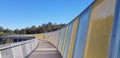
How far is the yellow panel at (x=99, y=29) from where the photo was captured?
5.28 m

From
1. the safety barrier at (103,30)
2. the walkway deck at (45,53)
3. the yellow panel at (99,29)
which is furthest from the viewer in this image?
the walkway deck at (45,53)

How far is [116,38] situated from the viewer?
4527 mm

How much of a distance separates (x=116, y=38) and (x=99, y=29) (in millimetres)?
1568

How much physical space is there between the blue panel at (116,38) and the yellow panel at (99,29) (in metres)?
0.33

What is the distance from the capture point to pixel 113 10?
16.7 feet

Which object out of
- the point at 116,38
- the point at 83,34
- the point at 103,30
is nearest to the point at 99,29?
the point at 103,30

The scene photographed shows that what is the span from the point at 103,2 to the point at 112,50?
5.21 feet

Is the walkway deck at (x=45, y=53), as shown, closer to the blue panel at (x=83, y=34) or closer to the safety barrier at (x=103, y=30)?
the blue panel at (x=83, y=34)

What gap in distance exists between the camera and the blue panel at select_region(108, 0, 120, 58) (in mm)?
4496

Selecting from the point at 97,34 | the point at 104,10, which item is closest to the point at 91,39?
the point at 97,34

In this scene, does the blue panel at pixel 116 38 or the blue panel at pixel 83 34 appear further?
the blue panel at pixel 83 34

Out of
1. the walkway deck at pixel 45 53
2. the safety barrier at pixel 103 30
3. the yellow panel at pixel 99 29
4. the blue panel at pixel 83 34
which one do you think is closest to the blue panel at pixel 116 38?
the safety barrier at pixel 103 30

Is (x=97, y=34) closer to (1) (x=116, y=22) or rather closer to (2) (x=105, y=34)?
(2) (x=105, y=34)

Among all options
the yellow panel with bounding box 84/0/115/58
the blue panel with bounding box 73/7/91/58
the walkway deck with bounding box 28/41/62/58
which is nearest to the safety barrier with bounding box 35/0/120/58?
the yellow panel with bounding box 84/0/115/58
